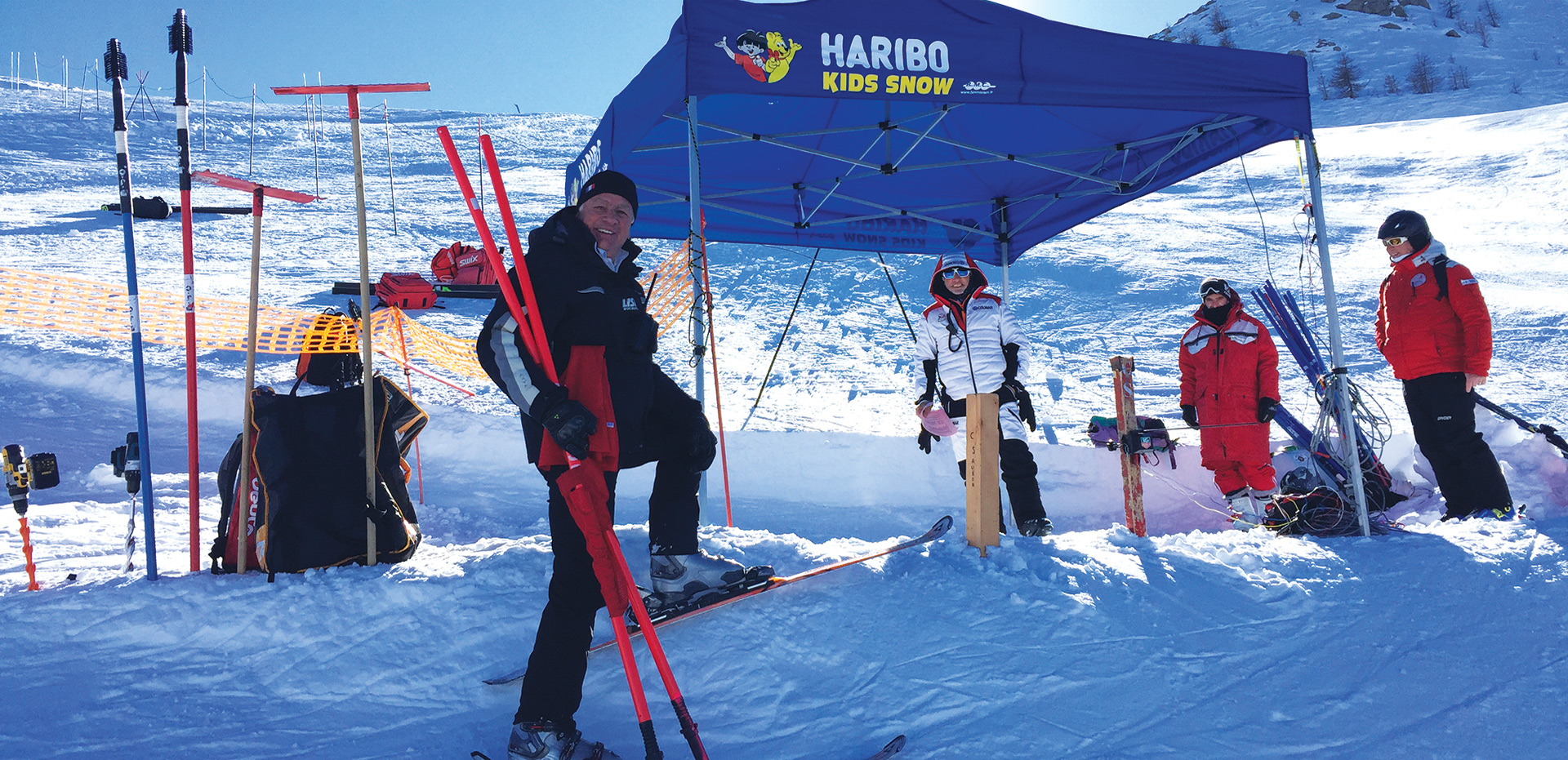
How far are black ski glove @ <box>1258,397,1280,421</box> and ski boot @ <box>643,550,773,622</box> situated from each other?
143 inches

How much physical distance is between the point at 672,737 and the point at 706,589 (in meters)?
0.55

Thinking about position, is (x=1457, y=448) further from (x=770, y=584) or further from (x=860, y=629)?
(x=770, y=584)

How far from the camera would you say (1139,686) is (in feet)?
Result: 8.59

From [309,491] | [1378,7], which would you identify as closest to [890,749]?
[309,491]

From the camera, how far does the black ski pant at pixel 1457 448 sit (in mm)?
4297

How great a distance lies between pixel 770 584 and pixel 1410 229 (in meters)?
3.98

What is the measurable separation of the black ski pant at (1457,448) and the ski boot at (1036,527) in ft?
7.37

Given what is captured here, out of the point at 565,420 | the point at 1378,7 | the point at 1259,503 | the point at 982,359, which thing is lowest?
the point at 1259,503

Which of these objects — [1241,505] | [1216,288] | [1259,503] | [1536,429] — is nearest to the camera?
[1536,429]

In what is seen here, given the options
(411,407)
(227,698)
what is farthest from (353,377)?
(227,698)

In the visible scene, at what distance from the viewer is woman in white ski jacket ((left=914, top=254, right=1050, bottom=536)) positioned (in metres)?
4.24

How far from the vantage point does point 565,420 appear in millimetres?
2154

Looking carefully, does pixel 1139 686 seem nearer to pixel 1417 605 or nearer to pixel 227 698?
pixel 1417 605

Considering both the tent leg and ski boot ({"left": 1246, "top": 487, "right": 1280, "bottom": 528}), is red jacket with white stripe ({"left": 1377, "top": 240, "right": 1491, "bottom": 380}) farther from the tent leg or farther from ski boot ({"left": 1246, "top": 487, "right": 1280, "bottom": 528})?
the tent leg
